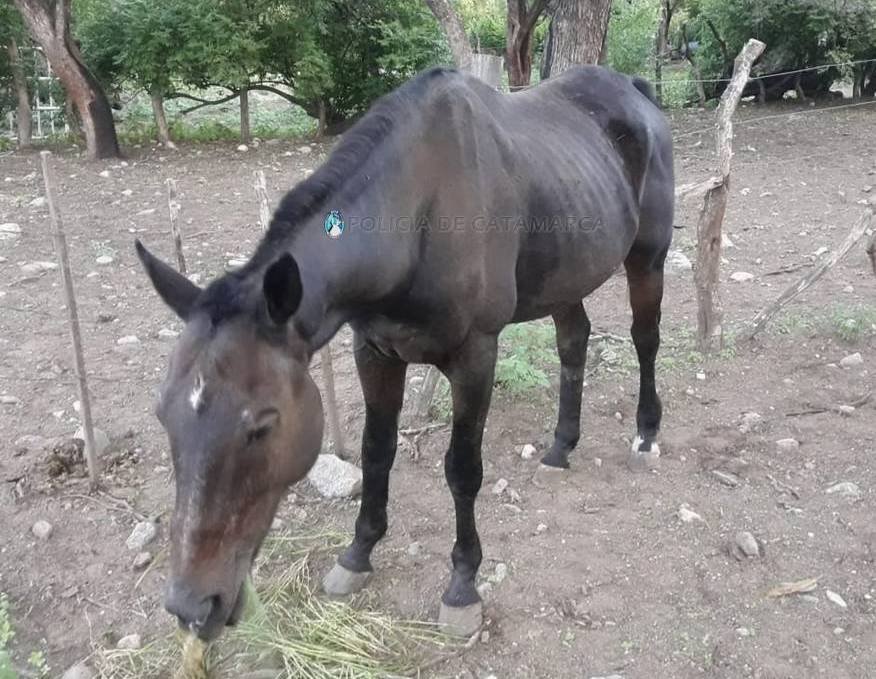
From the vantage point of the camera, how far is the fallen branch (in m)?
5.00

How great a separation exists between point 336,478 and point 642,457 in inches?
65.1

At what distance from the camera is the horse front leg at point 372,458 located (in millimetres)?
3102

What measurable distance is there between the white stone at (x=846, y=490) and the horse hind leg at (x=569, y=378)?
128 centimetres

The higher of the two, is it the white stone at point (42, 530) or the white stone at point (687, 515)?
the white stone at point (42, 530)

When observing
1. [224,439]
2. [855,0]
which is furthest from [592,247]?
[855,0]

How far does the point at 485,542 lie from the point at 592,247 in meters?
1.44

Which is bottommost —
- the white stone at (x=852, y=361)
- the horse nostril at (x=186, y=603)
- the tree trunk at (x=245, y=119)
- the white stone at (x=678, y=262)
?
the white stone at (x=852, y=361)

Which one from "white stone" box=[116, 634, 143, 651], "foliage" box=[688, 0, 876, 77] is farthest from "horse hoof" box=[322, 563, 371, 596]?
"foliage" box=[688, 0, 876, 77]

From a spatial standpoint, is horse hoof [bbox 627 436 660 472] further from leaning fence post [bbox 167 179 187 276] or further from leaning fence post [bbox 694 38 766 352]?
leaning fence post [bbox 167 179 187 276]

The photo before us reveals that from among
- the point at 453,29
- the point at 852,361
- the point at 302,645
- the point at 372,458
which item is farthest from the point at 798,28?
the point at 302,645

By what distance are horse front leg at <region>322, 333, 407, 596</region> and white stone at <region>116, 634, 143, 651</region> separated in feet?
2.44

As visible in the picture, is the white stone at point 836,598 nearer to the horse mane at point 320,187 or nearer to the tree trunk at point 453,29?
the horse mane at point 320,187

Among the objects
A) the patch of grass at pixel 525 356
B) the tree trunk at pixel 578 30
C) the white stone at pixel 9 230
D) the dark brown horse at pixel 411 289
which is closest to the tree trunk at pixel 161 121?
the white stone at pixel 9 230

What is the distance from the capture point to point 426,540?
3518 mm
